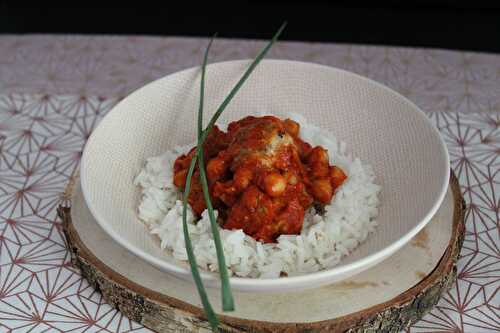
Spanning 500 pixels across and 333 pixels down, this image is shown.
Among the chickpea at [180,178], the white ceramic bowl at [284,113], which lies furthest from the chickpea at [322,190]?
the chickpea at [180,178]

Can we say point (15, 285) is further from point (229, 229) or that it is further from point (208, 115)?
point (208, 115)

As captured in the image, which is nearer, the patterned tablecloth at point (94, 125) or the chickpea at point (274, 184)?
the chickpea at point (274, 184)

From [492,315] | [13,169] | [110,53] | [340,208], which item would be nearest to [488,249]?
[492,315]

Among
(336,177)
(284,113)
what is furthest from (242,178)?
(284,113)

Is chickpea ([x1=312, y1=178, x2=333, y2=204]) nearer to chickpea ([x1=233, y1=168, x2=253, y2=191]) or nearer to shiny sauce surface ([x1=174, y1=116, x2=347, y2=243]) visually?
shiny sauce surface ([x1=174, y1=116, x2=347, y2=243])

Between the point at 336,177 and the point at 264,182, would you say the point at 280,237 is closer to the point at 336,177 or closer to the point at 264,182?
the point at 264,182

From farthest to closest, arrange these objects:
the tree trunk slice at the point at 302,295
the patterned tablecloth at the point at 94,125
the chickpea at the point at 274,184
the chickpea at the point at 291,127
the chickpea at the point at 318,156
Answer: the chickpea at the point at 291,127 → the chickpea at the point at 318,156 → the patterned tablecloth at the point at 94,125 → the chickpea at the point at 274,184 → the tree trunk slice at the point at 302,295

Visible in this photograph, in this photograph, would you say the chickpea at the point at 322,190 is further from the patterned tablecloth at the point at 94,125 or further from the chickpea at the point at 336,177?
the patterned tablecloth at the point at 94,125

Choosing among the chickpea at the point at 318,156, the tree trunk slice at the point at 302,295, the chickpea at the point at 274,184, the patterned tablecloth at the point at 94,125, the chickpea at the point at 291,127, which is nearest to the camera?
the tree trunk slice at the point at 302,295
